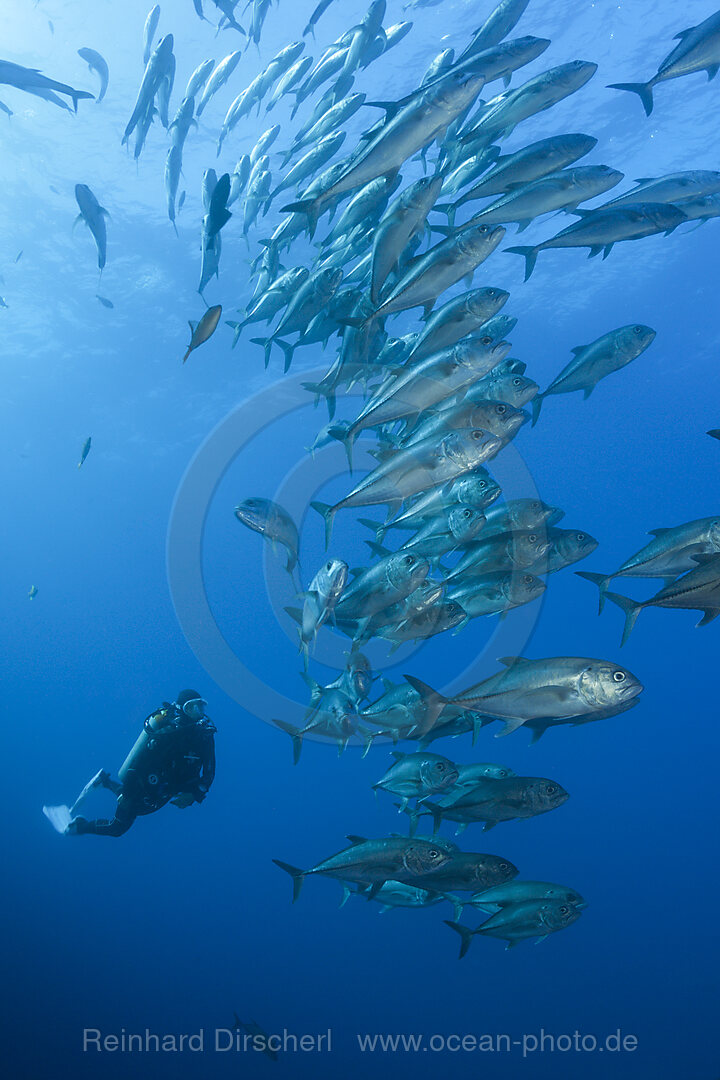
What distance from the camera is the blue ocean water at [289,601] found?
1479 cm

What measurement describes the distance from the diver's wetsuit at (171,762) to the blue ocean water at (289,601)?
1.03 meters

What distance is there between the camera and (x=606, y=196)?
17891 millimetres

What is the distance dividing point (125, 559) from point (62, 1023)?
49.3 metres

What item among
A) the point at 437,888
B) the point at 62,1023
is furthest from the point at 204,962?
the point at 437,888

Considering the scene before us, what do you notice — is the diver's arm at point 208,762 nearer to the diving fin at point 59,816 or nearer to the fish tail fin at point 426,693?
the diving fin at point 59,816

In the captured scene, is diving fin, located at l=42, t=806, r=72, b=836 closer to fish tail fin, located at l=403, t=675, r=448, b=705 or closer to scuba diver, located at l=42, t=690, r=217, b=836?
scuba diver, located at l=42, t=690, r=217, b=836

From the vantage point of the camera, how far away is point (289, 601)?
38.7ft

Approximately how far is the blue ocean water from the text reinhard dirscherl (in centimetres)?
24

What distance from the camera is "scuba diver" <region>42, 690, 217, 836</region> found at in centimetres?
771

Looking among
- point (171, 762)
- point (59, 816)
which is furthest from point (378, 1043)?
point (171, 762)

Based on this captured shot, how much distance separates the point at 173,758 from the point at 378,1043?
55.1 ft

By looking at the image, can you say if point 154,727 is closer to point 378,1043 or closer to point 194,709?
point 194,709

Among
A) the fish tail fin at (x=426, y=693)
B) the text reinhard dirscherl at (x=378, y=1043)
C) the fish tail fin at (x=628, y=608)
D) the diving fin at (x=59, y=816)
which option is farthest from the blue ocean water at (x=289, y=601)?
the diving fin at (x=59, y=816)

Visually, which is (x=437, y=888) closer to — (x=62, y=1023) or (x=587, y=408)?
(x=62, y=1023)
